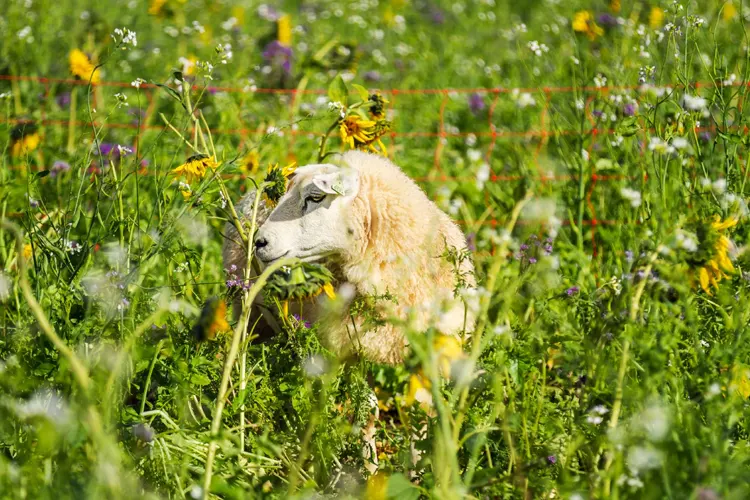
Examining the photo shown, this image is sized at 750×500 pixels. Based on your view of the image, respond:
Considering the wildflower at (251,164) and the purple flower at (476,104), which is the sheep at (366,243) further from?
the purple flower at (476,104)

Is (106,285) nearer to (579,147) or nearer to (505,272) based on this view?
(505,272)

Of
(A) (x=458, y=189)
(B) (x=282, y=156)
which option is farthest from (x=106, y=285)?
(A) (x=458, y=189)

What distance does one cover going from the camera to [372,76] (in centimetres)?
658

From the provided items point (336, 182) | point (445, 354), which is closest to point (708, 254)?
point (445, 354)

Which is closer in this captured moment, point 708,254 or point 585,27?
point 708,254

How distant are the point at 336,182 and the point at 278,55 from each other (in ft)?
11.5

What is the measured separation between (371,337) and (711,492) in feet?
5.08

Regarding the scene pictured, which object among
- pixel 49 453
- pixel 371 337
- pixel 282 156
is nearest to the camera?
pixel 49 453

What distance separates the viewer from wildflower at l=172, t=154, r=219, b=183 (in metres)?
2.66

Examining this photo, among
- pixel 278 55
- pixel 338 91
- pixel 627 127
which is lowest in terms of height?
pixel 278 55

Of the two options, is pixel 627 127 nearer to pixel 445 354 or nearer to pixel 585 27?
pixel 445 354

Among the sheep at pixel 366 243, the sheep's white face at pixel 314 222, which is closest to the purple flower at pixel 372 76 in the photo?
the sheep at pixel 366 243

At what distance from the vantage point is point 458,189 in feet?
15.7

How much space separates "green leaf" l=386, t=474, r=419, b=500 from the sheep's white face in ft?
3.44
